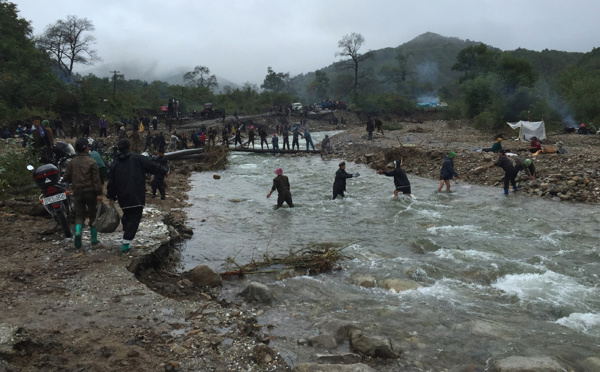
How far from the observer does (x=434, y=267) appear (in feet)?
20.9

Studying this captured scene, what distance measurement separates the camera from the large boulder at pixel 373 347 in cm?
370

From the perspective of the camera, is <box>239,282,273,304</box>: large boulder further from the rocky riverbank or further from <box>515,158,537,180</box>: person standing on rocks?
<box>515,158,537,180</box>: person standing on rocks

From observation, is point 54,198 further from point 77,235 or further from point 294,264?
point 294,264

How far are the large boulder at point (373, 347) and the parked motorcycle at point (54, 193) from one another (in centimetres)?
431

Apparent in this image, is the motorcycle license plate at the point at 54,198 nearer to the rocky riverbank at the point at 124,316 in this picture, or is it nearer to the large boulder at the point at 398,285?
the rocky riverbank at the point at 124,316

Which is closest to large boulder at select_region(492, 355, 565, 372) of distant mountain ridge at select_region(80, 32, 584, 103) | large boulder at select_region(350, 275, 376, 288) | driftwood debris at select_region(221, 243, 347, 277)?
large boulder at select_region(350, 275, 376, 288)

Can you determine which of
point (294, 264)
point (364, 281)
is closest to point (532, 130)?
point (364, 281)

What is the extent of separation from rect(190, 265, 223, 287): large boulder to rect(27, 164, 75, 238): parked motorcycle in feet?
6.68

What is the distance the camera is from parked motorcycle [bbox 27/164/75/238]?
5.61 meters

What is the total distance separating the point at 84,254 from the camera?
210 inches

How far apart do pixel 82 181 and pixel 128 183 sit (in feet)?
2.23

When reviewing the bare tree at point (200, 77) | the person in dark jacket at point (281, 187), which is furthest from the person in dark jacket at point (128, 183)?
the bare tree at point (200, 77)

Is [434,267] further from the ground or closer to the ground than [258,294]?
closer to the ground

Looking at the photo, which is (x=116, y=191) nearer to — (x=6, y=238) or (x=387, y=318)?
(x=6, y=238)
